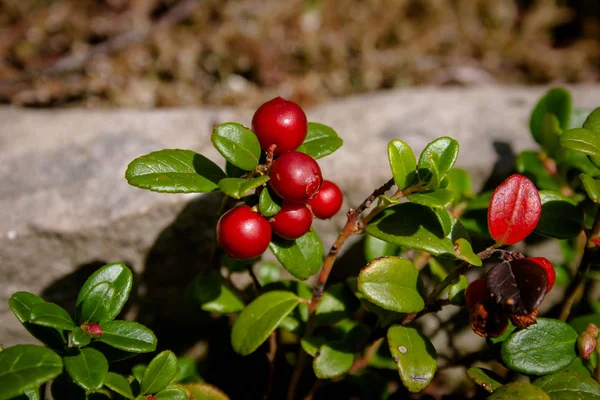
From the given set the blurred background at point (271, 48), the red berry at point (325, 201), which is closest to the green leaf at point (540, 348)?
the red berry at point (325, 201)

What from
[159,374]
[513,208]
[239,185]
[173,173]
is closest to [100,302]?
[159,374]

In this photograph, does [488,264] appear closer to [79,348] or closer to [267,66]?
[79,348]

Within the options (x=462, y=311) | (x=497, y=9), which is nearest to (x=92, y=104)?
(x=462, y=311)

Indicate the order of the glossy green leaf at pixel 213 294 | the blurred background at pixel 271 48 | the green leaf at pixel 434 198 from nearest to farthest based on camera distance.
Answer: the green leaf at pixel 434 198
the glossy green leaf at pixel 213 294
the blurred background at pixel 271 48

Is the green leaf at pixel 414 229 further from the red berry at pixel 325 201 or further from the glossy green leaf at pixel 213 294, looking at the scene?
the glossy green leaf at pixel 213 294

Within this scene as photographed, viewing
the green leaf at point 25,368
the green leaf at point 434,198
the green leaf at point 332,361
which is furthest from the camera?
the green leaf at point 332,361

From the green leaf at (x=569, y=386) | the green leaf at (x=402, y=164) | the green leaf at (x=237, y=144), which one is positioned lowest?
the green leaf at (x=569, y=386)

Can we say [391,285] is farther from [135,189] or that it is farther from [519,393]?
[135,189]
